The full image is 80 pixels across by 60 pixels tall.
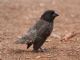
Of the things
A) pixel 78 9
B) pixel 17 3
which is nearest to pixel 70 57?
pixel 78 9

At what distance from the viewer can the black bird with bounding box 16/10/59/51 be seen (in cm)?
963

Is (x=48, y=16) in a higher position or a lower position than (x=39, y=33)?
higher

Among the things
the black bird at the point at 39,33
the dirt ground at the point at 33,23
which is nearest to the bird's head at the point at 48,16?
the black bird at the point at 39,33

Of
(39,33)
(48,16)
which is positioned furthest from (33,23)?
(39,33)

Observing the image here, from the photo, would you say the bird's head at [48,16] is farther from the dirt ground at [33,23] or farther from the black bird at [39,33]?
the dirt ground at [33,23]

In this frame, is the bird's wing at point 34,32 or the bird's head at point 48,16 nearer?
the bird's wing at point 34,32

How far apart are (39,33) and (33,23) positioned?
185 inches

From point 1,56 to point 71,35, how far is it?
7.94ft

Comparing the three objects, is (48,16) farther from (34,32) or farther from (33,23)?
(33,23)

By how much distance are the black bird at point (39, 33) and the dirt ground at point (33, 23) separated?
219 millimetres

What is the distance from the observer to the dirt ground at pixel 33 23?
31.3 feet

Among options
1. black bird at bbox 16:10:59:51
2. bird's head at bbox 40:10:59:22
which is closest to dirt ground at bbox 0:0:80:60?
black bird at bbox 16:10:59:51

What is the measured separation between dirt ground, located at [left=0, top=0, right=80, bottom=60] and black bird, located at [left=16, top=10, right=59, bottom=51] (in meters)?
0.22

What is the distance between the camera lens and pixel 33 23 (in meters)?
14.4
